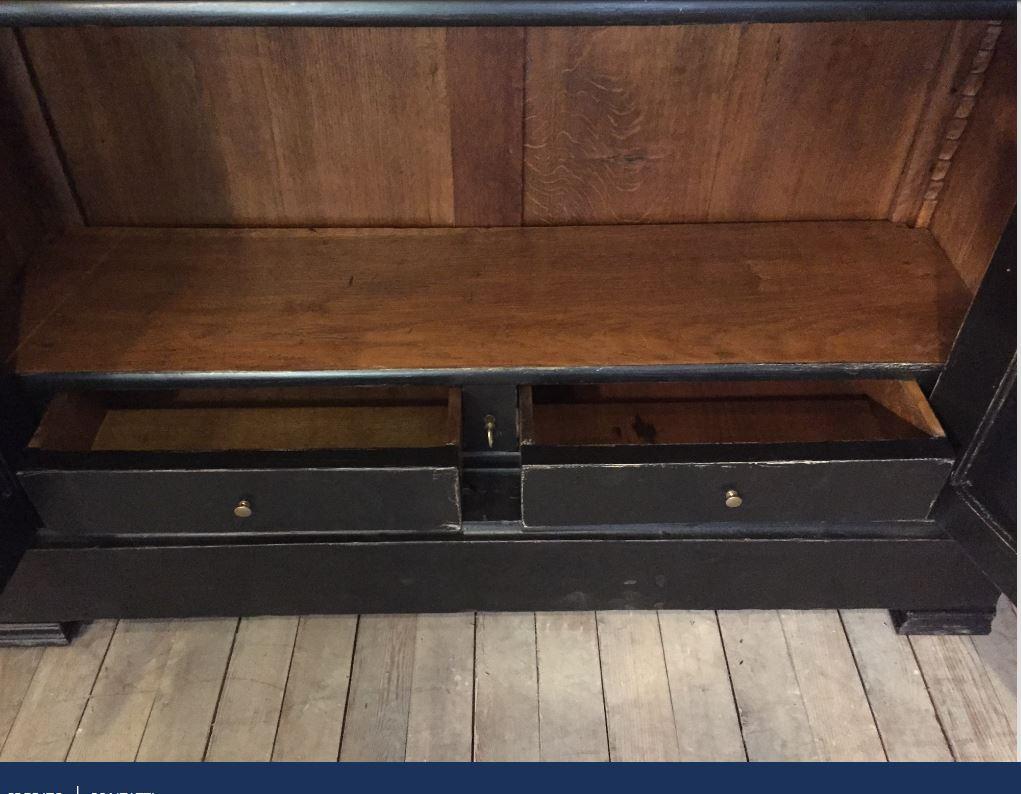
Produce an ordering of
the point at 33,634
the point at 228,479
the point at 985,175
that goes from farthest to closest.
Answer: the point at 33,634 < the point at 985,175 < the point at 228,479

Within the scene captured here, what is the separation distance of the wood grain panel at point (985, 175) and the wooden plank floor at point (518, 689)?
0.55 metres

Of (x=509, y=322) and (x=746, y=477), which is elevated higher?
(x=509, y=322)

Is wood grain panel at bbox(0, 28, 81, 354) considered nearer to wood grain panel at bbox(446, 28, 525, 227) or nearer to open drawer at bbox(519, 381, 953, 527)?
wood grain panel at bbox(446, 28, 525, 227)

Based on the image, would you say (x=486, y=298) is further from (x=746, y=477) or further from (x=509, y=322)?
(x=746, y=477)

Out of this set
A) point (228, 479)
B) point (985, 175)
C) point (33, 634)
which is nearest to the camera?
point (228, 479)

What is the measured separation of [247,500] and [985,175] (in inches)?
40.5

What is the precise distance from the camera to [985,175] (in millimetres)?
1072

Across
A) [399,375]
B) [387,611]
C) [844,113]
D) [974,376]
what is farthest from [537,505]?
[844,113]

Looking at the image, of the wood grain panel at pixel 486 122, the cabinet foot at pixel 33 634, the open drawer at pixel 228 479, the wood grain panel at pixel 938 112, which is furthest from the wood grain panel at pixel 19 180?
the wood grain panel at pixel 938 112

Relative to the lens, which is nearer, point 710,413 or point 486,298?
point 486,298

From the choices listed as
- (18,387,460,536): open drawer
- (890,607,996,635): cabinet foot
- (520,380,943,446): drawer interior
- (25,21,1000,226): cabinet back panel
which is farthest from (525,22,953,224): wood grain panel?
(890,607,996,635): cabinet foot

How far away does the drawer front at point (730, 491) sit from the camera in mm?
962

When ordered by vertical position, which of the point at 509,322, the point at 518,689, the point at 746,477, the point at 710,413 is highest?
the point at 509,322

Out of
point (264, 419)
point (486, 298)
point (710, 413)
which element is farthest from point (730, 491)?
point (264, 419)
